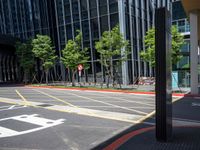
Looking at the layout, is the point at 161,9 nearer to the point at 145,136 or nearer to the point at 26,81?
the point at 145,136

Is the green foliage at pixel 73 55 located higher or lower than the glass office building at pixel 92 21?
lower

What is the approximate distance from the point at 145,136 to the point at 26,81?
33.9 m

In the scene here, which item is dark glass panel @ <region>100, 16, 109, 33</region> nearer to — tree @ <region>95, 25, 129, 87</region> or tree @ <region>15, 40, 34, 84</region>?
tree @ <region>95, 25, 129, 87</region>

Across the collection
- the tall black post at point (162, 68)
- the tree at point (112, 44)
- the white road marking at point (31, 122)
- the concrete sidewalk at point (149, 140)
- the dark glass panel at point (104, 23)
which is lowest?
the white road marking at point (31, 122)

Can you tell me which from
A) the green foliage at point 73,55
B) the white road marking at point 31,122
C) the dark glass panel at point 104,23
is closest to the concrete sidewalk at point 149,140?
the white road marking at point 31,122

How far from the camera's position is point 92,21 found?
3294 centimetres

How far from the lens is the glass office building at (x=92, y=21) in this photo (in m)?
30.8

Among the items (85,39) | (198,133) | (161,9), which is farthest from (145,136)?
(85,39)

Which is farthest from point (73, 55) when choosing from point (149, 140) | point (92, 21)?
point (149, 140)

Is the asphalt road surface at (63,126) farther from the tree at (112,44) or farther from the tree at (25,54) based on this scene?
the tree at (25,54)

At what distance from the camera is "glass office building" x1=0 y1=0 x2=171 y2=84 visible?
30.8 meters

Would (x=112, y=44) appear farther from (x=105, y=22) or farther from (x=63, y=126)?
(x=63, y=126)

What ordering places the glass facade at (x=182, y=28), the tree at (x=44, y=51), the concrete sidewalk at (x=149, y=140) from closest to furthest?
the concrete sidewalk at (x=149, y=140) < the tree at (x=44, y=51) < the glass facade at (x=182, y=28)

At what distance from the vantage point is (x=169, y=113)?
673 cm
